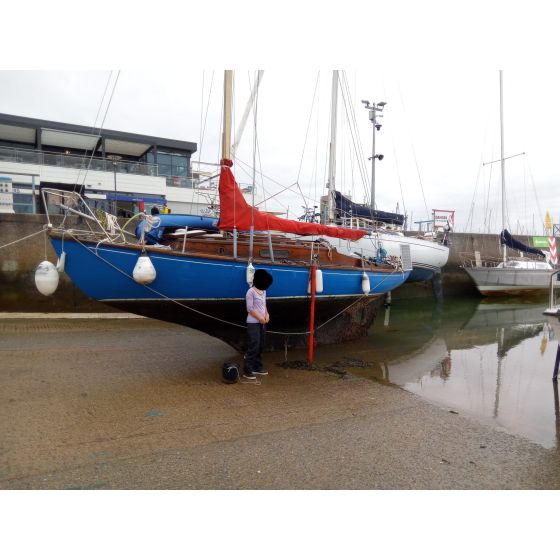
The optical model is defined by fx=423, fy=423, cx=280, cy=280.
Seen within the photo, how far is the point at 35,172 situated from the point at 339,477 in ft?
73.7

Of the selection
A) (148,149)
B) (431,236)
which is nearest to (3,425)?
(431,236)

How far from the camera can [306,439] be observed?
13.5 ft

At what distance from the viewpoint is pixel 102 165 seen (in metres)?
22.6

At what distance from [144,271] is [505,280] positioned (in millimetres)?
20281

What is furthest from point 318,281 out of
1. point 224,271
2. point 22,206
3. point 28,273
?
point 22,206

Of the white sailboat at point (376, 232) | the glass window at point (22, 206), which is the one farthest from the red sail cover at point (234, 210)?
the glass window at point (22, 206)

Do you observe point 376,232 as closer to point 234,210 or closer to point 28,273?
point 234,210

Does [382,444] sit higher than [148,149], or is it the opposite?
[148,149]

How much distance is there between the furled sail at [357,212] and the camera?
597 inches

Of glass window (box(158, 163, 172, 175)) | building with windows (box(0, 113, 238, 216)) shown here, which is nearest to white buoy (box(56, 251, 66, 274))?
building with windows (box(0, 113, 238, 216))

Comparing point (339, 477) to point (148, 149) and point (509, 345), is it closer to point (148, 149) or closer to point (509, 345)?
point (509, 345)

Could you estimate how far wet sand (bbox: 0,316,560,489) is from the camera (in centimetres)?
336

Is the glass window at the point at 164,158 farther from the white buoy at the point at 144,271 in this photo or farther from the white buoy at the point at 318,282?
the white buoy at the point at 144,271

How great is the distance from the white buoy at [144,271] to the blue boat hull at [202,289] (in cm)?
18
